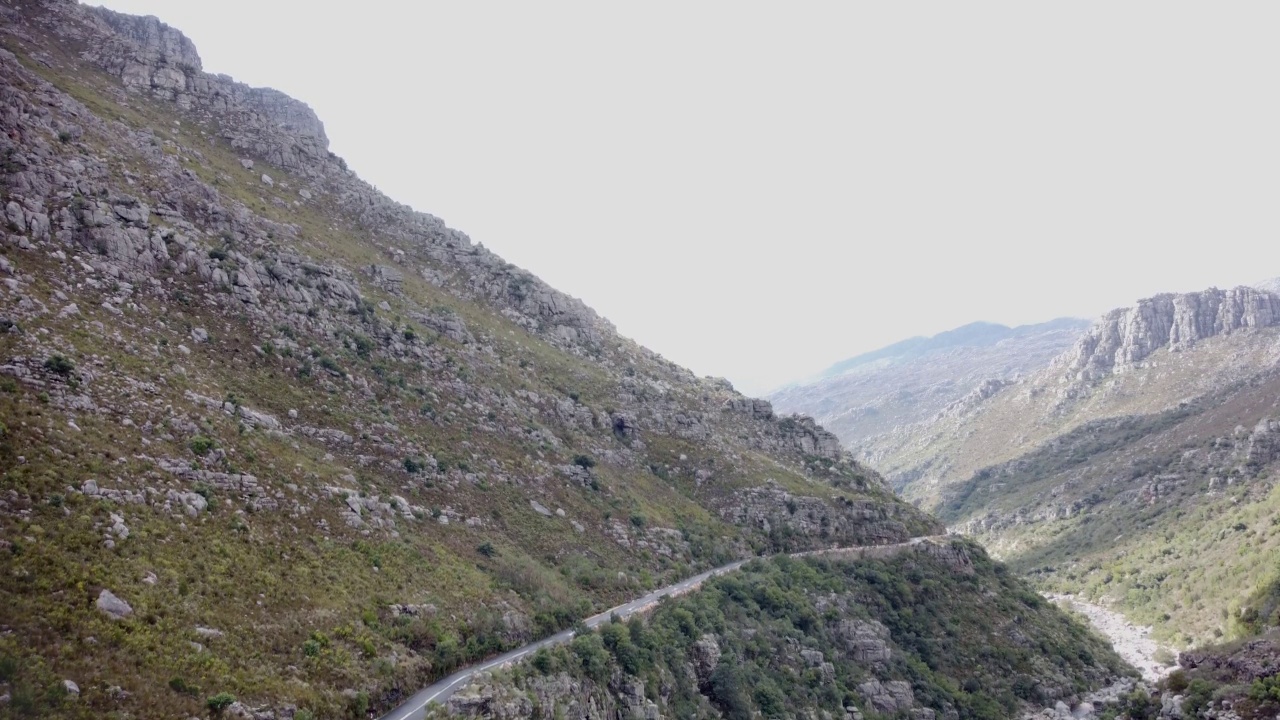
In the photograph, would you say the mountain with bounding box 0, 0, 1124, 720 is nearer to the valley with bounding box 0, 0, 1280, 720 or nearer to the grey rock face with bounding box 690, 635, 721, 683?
the valley with bounding box 0, 0, 1280, 720

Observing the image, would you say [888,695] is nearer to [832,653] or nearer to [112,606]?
[832,653]

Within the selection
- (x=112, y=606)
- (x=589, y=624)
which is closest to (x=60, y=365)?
(x=112, y=606)

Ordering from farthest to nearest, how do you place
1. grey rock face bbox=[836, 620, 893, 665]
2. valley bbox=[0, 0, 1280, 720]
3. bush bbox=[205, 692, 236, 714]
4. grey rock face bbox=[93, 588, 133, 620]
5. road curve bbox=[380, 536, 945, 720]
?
grey rock face bbox=[836, 620, 893, 665], road curve bbox=[380, 536, 945, 720], valley bbox=[0, 0, 1280, 720], grey rock face bbox=[93, 588, 133, 620], bush bbox=[205, 692, 236, 714]

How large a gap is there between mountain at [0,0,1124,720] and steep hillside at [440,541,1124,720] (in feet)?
1.57

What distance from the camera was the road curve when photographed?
28106 millimetres

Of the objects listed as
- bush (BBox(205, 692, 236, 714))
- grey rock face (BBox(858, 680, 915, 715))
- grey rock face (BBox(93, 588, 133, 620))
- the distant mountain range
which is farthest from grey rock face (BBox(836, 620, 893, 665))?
grey rock face (BBox(93, 588, 133, 620))

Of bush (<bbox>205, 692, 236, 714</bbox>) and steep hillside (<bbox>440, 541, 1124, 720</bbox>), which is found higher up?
bush (<bbox>205, 692, 236, 714</bbox>)

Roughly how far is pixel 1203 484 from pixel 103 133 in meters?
178

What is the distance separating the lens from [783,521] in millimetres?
74625

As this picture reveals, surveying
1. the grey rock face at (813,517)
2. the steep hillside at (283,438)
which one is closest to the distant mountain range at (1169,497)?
the grey rock face at (813,517)

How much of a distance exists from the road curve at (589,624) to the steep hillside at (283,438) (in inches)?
36.5

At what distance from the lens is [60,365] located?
3156 centimetres

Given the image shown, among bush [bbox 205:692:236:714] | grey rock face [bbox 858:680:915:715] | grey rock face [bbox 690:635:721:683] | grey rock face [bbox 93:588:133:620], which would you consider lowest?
grey rock face [bbox 858:680:915:715]

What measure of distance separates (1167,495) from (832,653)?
11513cm
